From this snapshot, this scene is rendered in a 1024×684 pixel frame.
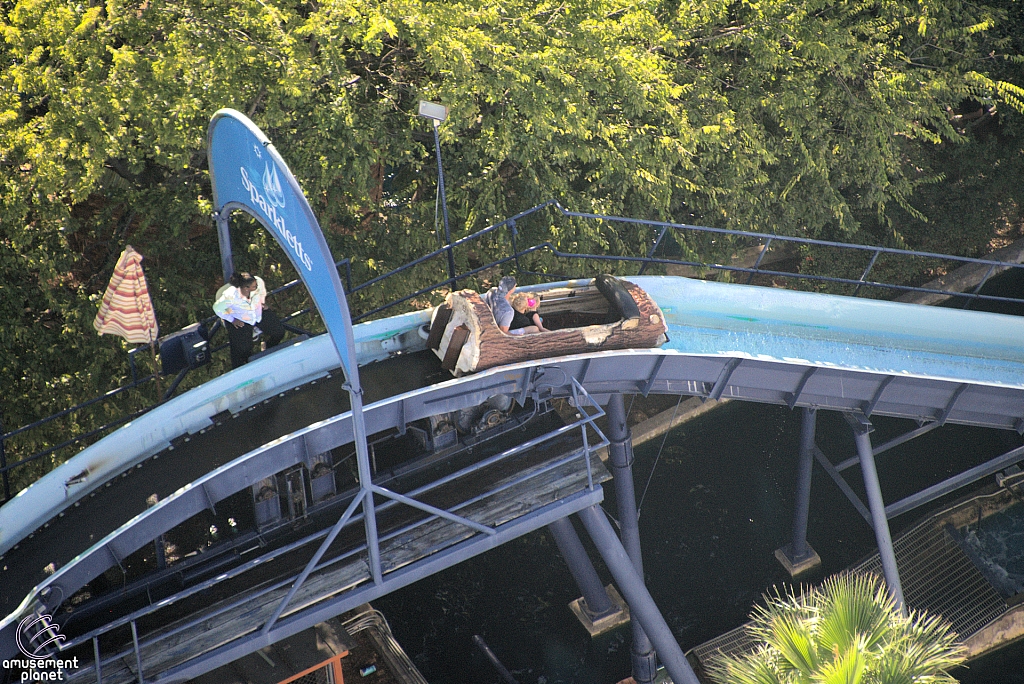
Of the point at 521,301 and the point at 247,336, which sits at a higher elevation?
the point at 247,336

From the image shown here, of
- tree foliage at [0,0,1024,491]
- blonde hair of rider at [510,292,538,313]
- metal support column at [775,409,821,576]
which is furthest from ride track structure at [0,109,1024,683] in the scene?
tree foliage at [0,0,1024,491]

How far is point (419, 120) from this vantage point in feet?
49.9

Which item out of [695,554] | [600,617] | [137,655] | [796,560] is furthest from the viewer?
[695,554]

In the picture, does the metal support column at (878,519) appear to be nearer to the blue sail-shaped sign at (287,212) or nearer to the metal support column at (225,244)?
the blue sail-shaped sign at (287,212)

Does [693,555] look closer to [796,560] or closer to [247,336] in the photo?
[796,560]

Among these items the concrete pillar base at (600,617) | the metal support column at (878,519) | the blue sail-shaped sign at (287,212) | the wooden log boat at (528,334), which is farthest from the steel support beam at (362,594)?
the concrete pillar base at (600,617)

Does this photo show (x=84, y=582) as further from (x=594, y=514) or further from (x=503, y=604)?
(x=503, y=604)

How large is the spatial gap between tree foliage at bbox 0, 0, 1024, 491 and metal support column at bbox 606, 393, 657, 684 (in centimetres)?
374

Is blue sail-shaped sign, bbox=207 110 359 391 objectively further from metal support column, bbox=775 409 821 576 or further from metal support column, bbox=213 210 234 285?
metal support column, bbox=775 409 821 576

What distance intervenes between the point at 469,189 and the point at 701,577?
24.9ft

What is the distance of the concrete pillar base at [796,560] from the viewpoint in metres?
16.2

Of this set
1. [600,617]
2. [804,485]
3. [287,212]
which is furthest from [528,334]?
[804,485]

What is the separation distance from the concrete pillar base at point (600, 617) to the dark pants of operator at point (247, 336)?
276 inches

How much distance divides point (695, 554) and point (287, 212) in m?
11.3
